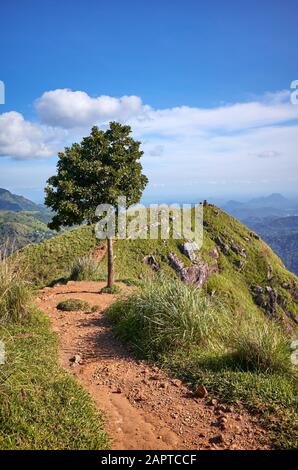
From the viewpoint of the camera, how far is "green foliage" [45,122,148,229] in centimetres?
1717

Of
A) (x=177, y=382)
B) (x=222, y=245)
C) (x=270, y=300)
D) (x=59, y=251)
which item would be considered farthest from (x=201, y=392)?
(x=270, y=300)

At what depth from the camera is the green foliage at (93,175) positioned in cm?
1717

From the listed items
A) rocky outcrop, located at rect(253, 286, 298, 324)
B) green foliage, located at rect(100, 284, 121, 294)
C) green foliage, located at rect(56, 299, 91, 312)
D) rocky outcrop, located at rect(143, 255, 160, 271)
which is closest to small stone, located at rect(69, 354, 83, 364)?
green foliage, located at rect(56, 299, 91, 312)

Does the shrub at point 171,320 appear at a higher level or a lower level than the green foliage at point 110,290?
higher

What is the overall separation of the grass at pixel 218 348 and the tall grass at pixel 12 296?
297 centimetres

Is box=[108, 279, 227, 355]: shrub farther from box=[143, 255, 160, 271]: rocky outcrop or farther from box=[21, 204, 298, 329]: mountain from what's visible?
box=[143, 255, 160, 271]: rocky outcrop

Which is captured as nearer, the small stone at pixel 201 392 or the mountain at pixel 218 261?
the small stone at pixel 201 392

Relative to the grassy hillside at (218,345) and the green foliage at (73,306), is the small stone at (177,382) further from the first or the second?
the green foliage at (73,306)

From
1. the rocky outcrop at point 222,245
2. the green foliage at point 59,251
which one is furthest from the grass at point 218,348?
the rocky outcrop at point 222,245

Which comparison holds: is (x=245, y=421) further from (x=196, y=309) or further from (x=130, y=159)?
(x=130, y=159)

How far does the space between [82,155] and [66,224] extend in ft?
11.8

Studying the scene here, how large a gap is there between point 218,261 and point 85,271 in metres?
66.8

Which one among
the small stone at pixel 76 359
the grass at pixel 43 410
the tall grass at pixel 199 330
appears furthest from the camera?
the small stone at pixel 76 359

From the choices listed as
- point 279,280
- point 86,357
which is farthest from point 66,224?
point 279,280
